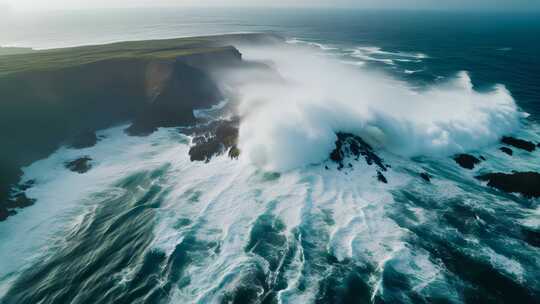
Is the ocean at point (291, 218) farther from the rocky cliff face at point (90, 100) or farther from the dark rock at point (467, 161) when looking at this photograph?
the rocky cliff face at point (90, 100)

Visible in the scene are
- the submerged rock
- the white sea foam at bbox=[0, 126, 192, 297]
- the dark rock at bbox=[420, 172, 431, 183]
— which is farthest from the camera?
the dark rock at bbox=[420, 172, 431, 183]

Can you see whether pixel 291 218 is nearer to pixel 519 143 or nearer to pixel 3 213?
pixel 3 213

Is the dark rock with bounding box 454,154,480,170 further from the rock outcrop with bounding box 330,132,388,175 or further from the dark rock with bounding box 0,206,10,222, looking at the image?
the dark rock with bounding box 0,206,10,222

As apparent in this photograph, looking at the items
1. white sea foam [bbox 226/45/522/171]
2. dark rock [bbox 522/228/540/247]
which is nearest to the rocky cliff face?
white sea foam [bbox 226/45/522/171]

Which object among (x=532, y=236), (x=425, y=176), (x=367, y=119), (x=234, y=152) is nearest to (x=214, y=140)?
(x=234, y=152)

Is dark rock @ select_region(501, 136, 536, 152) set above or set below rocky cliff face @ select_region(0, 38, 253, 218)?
below

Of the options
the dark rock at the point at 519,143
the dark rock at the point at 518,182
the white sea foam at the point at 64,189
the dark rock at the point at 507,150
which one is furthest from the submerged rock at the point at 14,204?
the dark rock at the point at 519,143

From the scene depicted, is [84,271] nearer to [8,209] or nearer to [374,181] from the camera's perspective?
[8,209]
